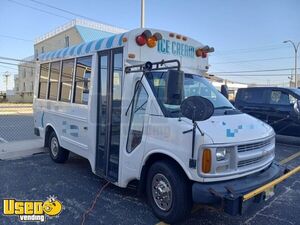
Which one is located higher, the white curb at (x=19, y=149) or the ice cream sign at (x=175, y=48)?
the ice cream sign at (x=175, y=48)

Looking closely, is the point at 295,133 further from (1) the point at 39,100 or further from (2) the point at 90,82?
(1) the point at 39,100

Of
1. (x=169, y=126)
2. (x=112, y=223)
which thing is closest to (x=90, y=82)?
(x=169, y=126)

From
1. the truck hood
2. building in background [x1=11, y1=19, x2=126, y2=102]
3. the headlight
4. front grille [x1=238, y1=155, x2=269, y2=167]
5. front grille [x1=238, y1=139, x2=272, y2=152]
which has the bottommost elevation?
front grille [x1=238, y1=155, x2=269, y2=167]

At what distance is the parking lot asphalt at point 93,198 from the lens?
3848mm

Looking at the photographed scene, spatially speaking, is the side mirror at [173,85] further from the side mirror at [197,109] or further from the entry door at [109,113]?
the entry door at [109,113]

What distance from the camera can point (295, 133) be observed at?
8.77 m

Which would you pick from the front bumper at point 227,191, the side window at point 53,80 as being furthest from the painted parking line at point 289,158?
the side window at point 53,80

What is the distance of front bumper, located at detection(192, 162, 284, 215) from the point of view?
9.86ft

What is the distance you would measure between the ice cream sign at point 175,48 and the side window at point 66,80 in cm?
228

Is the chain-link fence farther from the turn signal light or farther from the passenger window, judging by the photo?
the passenger window

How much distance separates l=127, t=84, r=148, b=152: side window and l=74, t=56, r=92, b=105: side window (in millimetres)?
1446

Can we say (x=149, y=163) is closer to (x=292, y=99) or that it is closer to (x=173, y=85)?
(x=173, y=85)

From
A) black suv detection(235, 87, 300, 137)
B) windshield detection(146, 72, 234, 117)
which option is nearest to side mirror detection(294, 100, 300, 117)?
black suv detection(235, 87, 300, 137)

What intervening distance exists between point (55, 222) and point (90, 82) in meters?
2.52
